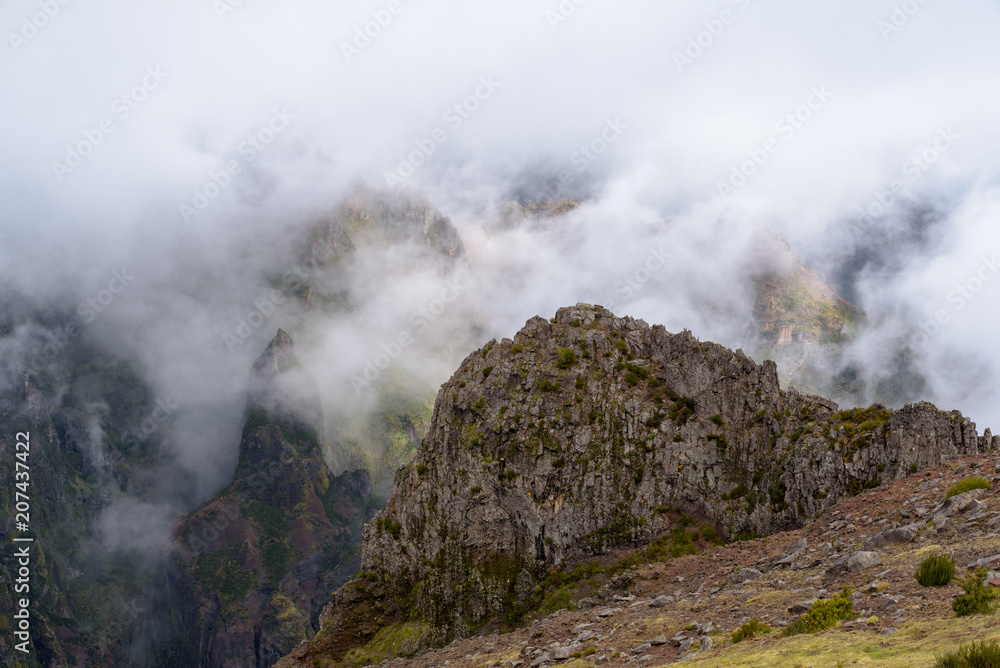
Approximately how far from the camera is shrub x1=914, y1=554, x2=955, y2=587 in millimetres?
29109

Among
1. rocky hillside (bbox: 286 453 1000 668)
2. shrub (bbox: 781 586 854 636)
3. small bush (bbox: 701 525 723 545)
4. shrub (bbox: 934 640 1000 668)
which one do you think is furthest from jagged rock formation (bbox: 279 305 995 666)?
shrub (bbox: 934 640 1000 668)

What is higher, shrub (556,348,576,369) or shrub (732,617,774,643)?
shrub (556,348,576,369)

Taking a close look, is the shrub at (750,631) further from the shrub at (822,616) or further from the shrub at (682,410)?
the shrub at (682,410)

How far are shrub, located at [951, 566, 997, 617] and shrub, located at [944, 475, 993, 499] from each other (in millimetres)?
18098

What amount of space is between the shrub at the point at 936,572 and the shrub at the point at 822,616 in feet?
10.1

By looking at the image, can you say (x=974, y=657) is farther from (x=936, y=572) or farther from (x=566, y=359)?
(x=566, y=359)

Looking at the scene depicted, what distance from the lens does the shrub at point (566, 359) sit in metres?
81.1

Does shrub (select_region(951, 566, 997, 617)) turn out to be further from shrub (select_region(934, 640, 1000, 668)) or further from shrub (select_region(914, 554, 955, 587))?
shrub (select_region(934, 640, 1000, 668))

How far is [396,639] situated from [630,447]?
32.1 meters

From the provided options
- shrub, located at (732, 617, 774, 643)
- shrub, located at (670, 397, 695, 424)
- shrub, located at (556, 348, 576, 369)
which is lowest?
shrub, located at (732, 617, 774, 643)

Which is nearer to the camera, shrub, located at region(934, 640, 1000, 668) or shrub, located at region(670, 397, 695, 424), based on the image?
shrub, located at region(934, 640, 1000, 668)

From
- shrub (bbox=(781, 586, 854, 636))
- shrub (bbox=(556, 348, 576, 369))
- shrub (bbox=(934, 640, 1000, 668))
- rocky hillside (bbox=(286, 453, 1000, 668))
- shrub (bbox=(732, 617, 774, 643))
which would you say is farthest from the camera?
shrub (bbox=(556, 348, 576, 369))

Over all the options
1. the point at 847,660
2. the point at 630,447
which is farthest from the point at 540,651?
the point at 630,447

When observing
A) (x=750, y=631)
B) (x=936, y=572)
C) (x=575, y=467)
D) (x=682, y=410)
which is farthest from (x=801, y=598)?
(x=575, y=467)
